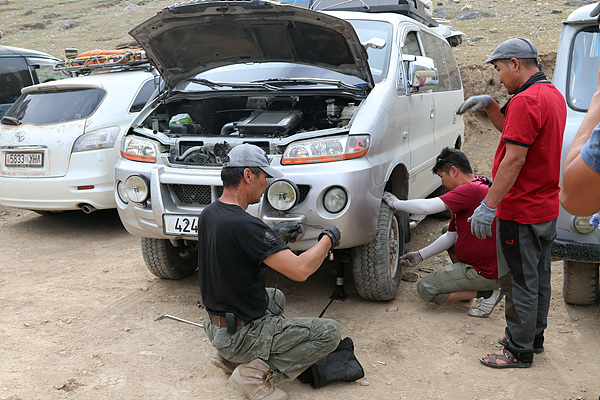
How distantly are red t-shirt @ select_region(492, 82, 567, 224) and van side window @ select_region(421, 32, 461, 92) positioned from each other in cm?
251

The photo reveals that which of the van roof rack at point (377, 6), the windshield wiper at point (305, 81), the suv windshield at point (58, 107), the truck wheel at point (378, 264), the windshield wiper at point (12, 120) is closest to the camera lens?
the truck wheel at point (378, 264)

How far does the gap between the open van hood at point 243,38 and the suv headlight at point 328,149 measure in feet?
2.30

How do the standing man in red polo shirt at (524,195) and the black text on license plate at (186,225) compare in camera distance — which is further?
the black text on license plate at (186,225)

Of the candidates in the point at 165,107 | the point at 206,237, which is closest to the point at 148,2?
the point at 165,107

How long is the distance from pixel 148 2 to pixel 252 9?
2647cm

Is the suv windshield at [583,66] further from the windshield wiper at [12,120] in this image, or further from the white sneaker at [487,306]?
the windshield wiper at [12,120]

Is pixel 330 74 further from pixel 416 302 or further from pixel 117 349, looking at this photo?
pixel 117 349

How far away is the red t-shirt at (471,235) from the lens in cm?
417

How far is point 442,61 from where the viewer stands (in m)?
6.30

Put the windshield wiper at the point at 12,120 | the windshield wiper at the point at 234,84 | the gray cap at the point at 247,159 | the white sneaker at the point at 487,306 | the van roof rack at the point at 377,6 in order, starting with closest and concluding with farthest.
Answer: the gray cap at the point at 247,159
the white sneaker at the point at 487,306
the windshield wiper at the point at 234,84
the van roof rack at the point at 377,6
the windshield wiper at the point at 12,120

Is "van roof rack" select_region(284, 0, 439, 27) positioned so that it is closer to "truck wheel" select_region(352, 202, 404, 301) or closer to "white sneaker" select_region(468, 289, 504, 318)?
"truck wheel" select_region(352, 202, 404, 301)

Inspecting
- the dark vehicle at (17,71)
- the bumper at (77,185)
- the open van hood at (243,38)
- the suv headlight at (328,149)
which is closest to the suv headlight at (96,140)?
the bumper at (77,185)

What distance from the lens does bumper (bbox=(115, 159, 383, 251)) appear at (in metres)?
3.78

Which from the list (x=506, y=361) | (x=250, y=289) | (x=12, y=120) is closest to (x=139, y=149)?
(x=250, y=289)
